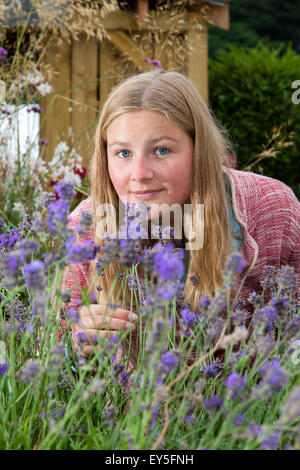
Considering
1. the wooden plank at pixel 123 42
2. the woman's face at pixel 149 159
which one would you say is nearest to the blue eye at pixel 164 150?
the woman's face at pixel 149 159

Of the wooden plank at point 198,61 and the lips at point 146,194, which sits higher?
the wooden plank at point 198,61

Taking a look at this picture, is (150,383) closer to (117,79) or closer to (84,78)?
(117,79)

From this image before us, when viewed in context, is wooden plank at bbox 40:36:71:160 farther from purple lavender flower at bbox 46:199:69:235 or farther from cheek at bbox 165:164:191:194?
purple lavender flower at bbox 46:199:69:235

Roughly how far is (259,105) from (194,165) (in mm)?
4771

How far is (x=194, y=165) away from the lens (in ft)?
5.90

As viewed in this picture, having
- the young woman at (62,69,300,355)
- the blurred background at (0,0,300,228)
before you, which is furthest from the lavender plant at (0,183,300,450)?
the blurred background at (0,0,300,228)

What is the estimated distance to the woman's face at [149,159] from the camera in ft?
5.42

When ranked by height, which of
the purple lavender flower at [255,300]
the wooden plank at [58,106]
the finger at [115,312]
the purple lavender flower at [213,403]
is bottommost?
the purple lavender flower at [213,403]

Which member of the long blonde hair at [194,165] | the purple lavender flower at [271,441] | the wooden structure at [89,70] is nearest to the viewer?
the purple lavender flower at [271,441]

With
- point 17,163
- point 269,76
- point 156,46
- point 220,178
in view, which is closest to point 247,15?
point 269,76

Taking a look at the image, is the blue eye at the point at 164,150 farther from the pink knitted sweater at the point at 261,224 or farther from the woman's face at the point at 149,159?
the pink knitted sweater at the point at 261,224

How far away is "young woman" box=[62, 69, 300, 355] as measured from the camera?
1678 mm

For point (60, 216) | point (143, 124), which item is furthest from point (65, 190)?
point (143, 124)

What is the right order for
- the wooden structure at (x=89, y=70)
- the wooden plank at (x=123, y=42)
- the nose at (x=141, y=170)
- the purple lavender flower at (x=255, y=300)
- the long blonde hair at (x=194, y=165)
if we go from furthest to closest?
the wooden structure at (x=89, y=70) → the wooden plank at (x=123, y=42) → the long blonde hair at (x=194, y=165) → the nose at (x=141, y=170) → the purple lavender flower at (x=255, y=300)
